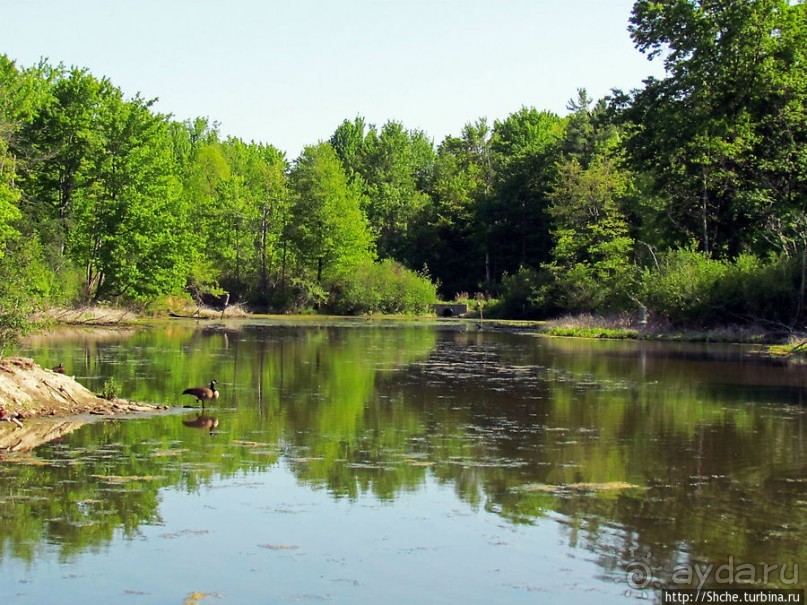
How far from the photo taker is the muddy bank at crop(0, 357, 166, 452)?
16625 millimetres

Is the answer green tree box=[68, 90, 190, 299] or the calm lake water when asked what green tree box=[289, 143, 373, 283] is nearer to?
green tree box=[68, 90, 190, 299]

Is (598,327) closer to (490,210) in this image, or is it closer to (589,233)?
(589,233)

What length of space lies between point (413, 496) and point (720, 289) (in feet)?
119

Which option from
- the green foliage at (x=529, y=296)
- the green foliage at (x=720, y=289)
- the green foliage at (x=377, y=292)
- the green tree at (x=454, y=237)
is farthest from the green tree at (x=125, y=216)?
the green tree at (x=454, y=237)

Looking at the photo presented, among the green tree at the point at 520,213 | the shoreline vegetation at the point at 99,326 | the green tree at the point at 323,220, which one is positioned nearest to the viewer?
the shoreline vegetation at the point at 99,326

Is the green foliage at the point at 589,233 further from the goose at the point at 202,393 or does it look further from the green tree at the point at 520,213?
the goose at the point at 202,393

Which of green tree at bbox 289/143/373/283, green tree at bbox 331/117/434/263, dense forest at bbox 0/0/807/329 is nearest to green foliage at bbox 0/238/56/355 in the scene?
dense forest at bbox 0/0/807/329

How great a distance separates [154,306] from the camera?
64938 millimetres

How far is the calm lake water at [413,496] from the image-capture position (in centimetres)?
915

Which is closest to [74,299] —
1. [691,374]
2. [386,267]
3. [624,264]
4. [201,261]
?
[201,261]

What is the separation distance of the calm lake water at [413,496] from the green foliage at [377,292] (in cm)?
5390

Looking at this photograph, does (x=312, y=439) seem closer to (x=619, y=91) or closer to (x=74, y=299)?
A: (x=619, y=91)

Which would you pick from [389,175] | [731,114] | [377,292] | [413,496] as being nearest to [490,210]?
[377,292]

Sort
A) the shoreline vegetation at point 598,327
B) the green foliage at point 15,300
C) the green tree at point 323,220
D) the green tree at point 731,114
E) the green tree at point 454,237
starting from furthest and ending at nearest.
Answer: the green tree at point 454,237, the green tree at point 323,220, the green tree at point 731,114, the shoreline vegetation at point 598,327, the green foliage at point 15,300
